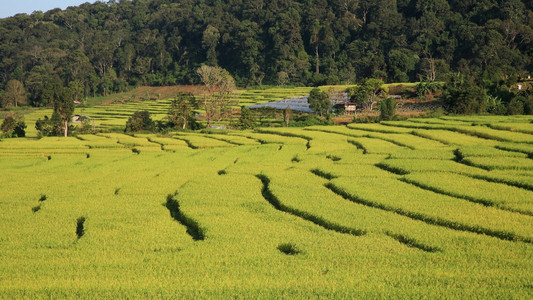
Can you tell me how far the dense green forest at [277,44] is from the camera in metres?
80.7

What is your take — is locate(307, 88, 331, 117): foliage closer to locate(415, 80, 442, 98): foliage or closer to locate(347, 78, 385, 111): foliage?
locate(347, 78, 385, 111): foliage

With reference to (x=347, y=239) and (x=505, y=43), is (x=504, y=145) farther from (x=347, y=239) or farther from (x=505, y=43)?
(x=505, y=43)

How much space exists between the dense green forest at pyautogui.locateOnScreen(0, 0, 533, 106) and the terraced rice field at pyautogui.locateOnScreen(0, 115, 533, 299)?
53.5m

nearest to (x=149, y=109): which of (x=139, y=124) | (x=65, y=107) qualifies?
(x=139, y=124)

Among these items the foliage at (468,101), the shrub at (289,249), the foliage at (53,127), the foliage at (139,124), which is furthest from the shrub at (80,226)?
the foliage at (53,127)

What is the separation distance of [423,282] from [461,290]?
0.66 m

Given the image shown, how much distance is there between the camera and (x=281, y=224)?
13516mm

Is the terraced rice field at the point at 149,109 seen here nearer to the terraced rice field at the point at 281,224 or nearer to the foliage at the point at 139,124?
the foliage at the point at 139,124

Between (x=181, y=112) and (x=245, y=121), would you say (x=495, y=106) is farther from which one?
(x=181, y=112)

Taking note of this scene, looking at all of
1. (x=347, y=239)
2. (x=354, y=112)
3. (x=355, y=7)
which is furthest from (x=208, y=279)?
(x=355, y=7)

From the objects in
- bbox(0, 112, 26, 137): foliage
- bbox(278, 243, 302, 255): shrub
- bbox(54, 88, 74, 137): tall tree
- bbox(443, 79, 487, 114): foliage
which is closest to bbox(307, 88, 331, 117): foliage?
bbox(443, 79, 487, 114): foliage

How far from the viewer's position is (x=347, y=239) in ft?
39.6

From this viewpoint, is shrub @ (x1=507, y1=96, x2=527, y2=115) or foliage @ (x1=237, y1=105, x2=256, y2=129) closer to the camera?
shrub @ (x1=507, y1=96, x2=527, y2=115)

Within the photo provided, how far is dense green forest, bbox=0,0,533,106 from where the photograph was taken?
8069 centimetres
